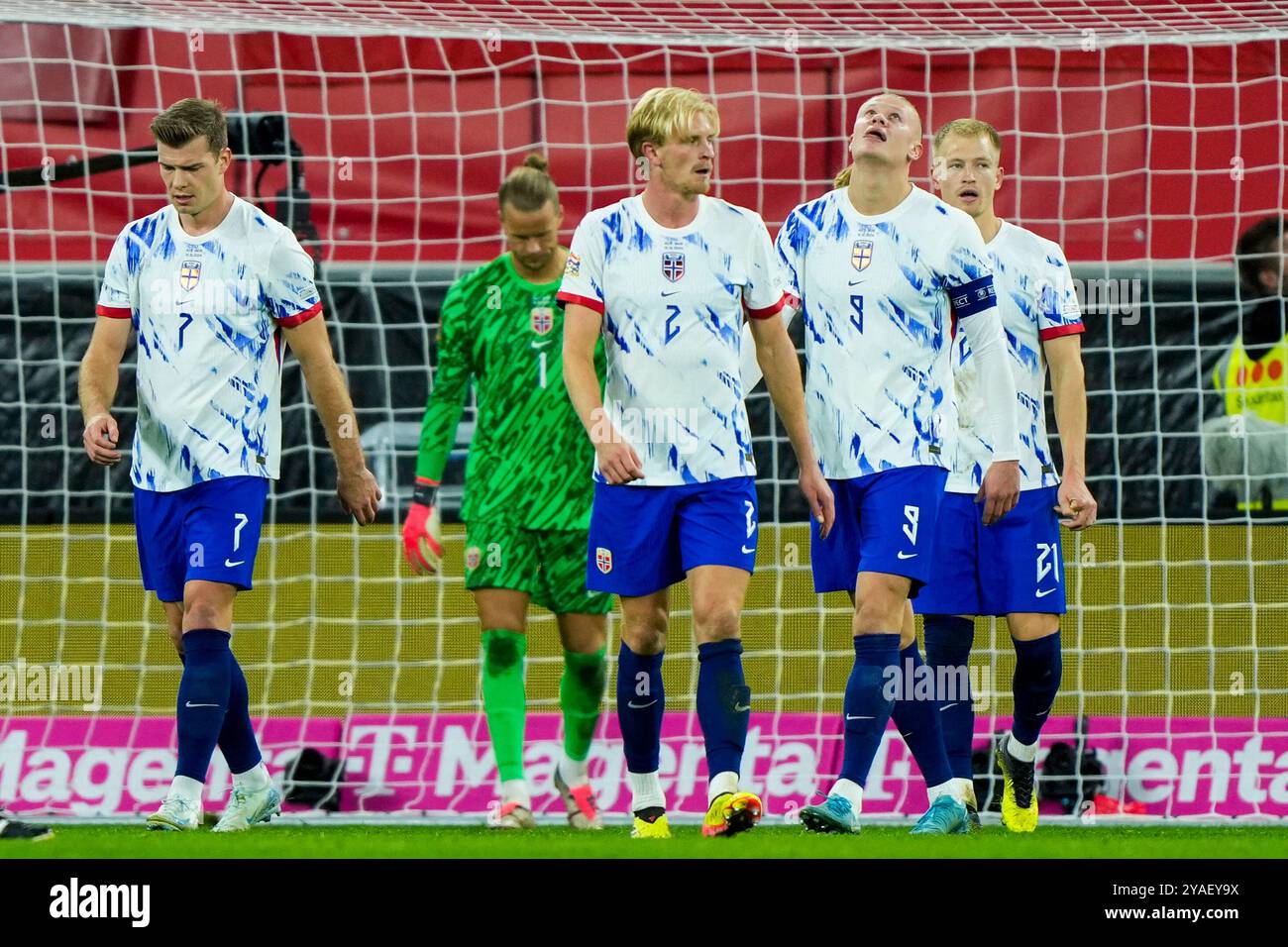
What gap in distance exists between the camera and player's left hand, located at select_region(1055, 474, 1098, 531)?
6367 millimetres

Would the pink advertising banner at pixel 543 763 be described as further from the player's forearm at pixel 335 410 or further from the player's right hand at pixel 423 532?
the player's forearm at pixel 335 410

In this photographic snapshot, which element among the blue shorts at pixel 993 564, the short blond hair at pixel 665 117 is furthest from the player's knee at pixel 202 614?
the blue shorts at pixel 993 564

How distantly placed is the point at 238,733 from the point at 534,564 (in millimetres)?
1178

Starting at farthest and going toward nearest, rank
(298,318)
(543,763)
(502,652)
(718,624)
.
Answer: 1. (543,763)
2. (502,652)
3. (298,318)
4. (718,624)

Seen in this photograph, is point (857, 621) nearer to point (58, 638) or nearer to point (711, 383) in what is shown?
point (711, 383)

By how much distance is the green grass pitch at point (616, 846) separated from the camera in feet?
15.8

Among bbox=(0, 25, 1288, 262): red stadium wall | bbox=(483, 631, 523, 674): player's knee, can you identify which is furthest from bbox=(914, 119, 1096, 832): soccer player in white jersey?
bbox=(0, 25, 1288, 262): red stadium wall

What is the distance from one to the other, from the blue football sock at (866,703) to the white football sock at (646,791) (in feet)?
1.75

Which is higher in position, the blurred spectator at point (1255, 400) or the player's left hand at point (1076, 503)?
the blurred spectator at point (1255, 400)

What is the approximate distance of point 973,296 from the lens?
594 cm

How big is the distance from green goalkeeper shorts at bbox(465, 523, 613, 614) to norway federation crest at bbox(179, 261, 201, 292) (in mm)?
1391

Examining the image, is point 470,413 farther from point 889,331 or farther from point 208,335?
point 889,331

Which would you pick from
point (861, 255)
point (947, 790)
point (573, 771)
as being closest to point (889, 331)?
point (861, 255)
